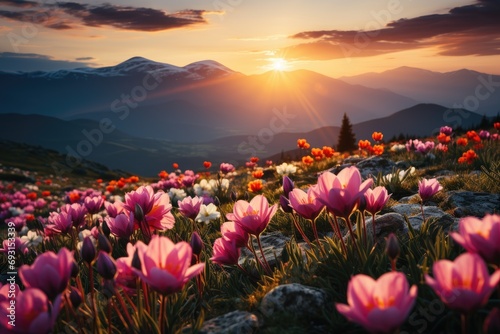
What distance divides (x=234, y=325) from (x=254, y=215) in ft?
2.95

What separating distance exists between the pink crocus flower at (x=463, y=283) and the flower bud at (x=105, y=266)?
2.00 m

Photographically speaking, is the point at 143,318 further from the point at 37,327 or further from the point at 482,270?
the point at 482,270

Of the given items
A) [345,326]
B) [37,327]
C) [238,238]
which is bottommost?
[345,326]

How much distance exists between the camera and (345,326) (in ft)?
9.67

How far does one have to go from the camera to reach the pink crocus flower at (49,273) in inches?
89.9

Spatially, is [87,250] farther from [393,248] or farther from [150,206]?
[393,248]

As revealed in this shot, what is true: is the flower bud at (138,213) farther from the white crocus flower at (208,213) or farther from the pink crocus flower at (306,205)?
the white crocus flower at (208,213)

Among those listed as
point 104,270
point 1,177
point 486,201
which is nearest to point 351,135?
point 1,177

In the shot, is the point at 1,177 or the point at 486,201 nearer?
the point at 486,201

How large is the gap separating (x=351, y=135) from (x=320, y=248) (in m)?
62.0

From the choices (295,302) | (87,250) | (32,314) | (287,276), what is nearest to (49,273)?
(32,314)

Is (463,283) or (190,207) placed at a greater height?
(463,283)

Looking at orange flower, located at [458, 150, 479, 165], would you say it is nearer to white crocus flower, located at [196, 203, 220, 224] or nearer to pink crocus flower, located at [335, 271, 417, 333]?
white crocus flower, located at [196, 203, 220, 224]

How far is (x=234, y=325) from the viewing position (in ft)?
9.59
